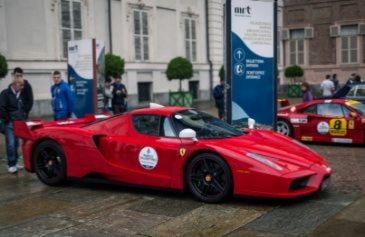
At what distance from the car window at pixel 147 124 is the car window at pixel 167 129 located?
0.08 metres

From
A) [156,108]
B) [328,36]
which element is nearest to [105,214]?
[156,108]

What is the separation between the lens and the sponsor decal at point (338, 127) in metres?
12.4

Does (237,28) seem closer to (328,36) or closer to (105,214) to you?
(105,214)

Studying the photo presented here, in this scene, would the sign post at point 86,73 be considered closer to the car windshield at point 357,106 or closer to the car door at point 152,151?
the car windshield at point 357,106

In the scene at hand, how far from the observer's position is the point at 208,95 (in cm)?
2969

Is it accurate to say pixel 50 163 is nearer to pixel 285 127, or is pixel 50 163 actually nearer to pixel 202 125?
pixel 202 125

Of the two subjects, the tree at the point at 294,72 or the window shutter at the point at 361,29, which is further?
the window shutter at the point at 361,29

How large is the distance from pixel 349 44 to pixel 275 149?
107 feet

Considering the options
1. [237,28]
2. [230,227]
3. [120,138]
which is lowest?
[230,227]

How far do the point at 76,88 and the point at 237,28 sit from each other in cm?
531

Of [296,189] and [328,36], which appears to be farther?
[328,36]

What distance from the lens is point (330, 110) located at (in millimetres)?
12703

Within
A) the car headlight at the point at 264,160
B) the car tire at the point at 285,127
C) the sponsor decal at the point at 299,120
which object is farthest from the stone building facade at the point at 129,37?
the car headlight at the point at 264,160

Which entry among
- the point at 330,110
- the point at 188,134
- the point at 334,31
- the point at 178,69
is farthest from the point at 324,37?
the point at 188,134
